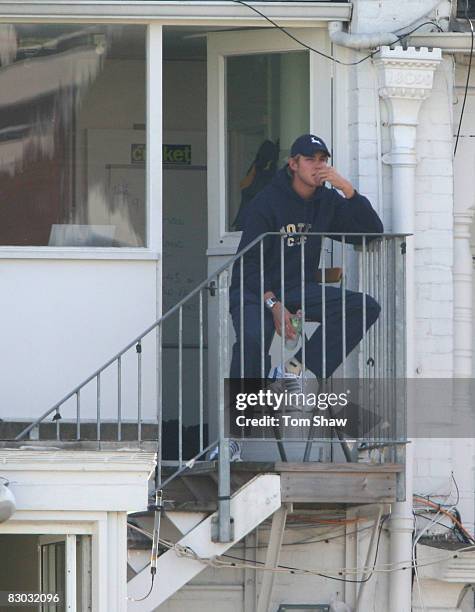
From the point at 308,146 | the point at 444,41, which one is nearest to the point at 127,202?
the point at 308,146

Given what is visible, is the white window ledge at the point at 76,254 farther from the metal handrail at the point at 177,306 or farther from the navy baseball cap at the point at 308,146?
the navy baseball cap at the point at 308,146

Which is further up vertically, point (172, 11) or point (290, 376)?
point (172, 11)

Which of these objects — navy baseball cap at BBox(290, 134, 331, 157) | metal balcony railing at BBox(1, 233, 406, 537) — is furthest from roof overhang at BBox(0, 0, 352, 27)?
metal balcony railing at BBox(1, 233, 406, 537)

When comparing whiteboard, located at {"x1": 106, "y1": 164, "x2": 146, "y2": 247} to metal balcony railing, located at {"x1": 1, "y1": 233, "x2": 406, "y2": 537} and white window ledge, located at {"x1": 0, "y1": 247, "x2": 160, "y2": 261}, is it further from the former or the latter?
metal balcony railing, located at {"x1": 1, "y1": 233, "x2": 406, "y2": 537}

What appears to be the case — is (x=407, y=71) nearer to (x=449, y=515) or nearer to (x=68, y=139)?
(x=68, y=139)

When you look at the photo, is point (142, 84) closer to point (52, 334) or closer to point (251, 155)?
point (251, 155)

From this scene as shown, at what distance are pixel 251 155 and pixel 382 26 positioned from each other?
1.21 m

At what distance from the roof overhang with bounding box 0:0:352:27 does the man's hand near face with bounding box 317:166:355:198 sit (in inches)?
48.1

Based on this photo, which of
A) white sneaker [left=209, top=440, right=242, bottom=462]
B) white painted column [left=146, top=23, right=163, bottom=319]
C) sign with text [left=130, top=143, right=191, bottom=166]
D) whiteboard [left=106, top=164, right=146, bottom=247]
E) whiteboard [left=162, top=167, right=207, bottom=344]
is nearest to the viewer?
white sneaker [left=209, top=440, right=242, bottom=462]

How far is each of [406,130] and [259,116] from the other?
3.54ft

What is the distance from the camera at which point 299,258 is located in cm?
1238

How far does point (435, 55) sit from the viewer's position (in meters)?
12.7

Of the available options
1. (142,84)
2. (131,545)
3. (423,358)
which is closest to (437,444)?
(423,358)

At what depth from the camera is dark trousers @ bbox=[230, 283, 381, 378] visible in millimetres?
12039
